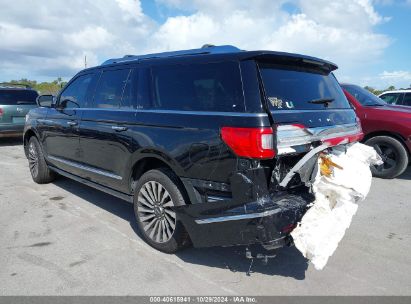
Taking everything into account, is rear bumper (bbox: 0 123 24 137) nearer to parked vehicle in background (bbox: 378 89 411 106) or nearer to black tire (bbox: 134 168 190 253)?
black tire (bbox: 134 168 190 253)

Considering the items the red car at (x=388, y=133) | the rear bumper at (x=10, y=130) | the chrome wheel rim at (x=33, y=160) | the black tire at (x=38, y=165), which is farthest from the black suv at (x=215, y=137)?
the rear bumper at (x=10, y=130)

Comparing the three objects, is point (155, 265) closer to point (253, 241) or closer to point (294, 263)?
point (253, 241)

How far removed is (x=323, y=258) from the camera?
2723 mm

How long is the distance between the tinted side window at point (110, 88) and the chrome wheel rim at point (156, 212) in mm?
1077

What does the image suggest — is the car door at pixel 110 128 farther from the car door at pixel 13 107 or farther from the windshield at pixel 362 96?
the car door at pixel 13 107

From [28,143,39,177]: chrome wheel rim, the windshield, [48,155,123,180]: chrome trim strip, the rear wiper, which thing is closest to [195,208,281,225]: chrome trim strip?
the rear wiper

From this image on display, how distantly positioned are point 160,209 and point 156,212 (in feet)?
0.28

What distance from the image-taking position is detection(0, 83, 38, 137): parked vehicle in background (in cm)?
1035

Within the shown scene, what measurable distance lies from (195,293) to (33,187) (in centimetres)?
417

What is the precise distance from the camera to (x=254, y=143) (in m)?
2.74

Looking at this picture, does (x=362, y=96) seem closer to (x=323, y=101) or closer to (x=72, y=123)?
(x=323, y=101)

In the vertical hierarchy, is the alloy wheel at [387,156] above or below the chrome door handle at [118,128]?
below

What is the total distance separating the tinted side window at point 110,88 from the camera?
4.14 meters

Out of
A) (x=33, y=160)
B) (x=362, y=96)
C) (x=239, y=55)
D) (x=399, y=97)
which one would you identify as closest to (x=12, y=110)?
(x=33, y=160)
